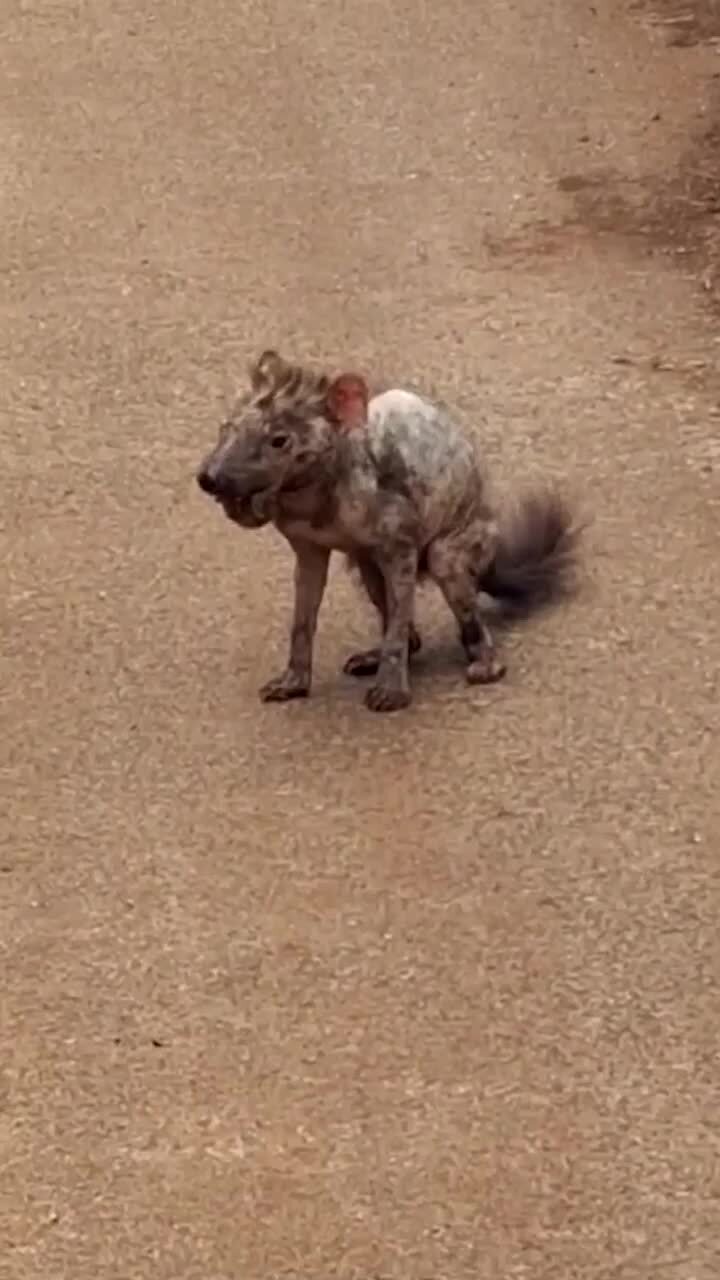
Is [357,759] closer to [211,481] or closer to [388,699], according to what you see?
[388,699]

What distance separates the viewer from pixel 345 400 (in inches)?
247

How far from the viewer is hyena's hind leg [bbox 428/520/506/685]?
6531 millimetres

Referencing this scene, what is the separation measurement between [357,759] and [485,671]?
15.5 inches

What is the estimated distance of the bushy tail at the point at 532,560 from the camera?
6.81m

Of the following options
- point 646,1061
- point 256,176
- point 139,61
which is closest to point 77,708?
point 646,1061

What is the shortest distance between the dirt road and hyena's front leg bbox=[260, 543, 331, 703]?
6 cm

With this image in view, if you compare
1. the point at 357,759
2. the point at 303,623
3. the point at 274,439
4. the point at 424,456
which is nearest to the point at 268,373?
the point at 274,439

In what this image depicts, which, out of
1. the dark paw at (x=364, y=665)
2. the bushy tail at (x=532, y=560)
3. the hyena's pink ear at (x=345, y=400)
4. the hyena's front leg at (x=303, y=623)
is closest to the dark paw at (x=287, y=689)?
the hyena's front leg at (x=303, y=623)

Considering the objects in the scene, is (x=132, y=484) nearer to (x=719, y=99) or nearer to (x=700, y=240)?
(x=700, y=240)

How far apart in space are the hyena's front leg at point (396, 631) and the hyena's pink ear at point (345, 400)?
285 mm

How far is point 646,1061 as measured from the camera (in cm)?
514

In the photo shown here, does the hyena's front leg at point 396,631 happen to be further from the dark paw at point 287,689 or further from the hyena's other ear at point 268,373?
the hyena's other ear at point 268,373

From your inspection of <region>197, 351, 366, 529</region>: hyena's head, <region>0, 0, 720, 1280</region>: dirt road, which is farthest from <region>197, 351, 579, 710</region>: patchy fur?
<region>0, 0, 720, 1280</region>: dirt road

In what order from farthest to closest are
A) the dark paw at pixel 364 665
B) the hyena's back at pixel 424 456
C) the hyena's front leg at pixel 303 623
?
the dark paw at pixel 364 665 < the hyena's front leg at pixel 303 623 < the hyena's back at pixel 424 456
